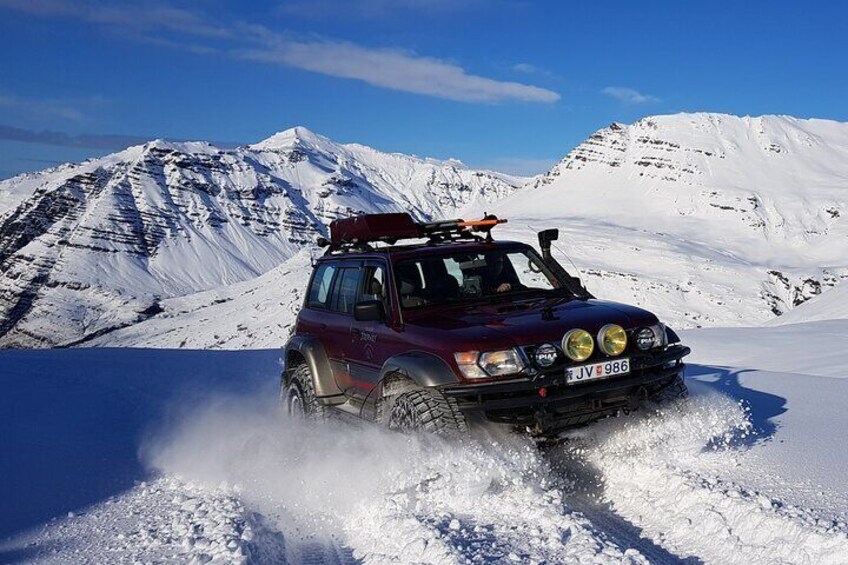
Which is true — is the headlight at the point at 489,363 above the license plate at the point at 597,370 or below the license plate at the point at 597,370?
above

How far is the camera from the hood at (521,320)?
5.56 meters

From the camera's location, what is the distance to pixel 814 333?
1427 centimetres

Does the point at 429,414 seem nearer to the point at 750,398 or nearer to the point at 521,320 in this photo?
the point at 521,320

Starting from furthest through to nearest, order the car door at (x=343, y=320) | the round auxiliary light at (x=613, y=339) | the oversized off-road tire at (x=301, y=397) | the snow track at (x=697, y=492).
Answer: the oversized off-road tire at (x=301, y=397) → the car door at (x=343, y=320) → the round auxiliary light at (x=613, y=339) → the snow track at (x=697, y=492)

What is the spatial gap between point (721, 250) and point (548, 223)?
118 ft

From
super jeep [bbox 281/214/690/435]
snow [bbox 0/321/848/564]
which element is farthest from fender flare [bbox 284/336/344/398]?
snow [bbox 0/321/848/564]

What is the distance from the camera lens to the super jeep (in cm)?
548

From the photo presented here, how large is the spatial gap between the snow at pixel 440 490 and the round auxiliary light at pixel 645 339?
505 millimetres

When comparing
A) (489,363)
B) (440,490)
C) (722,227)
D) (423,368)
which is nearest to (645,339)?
(489,363)

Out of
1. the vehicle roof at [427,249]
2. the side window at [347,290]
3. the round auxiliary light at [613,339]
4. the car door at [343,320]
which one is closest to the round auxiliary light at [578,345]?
the round auxiliary light at [613,339]

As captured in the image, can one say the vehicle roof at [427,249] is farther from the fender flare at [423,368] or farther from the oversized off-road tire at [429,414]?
the oversized off-road tire at [429,414]

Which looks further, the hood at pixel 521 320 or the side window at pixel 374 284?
the side window at pixel 374 284

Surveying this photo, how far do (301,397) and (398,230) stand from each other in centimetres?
192

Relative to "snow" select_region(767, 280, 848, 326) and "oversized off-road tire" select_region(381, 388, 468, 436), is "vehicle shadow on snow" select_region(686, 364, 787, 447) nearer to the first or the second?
"oversized off-road tire" select_region(381, 388, 468, 436)
